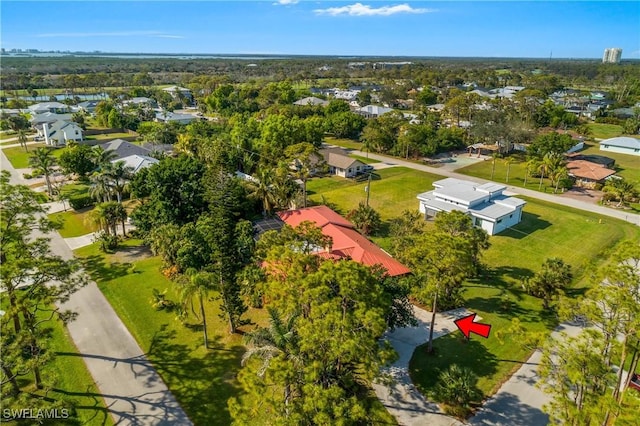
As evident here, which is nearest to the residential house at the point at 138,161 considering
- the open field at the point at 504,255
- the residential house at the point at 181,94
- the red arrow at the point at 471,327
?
the open field at the point at 504,255

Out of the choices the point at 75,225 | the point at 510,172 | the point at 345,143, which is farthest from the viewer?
the point at 345,143

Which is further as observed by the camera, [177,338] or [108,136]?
[108,136]

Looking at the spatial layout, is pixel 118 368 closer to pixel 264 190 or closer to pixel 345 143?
pixel 264 190

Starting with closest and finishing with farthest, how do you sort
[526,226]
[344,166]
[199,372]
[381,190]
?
[199,372] < [526,226] < [381,190] < [344,166]

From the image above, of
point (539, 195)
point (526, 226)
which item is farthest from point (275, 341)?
point (539, 195)

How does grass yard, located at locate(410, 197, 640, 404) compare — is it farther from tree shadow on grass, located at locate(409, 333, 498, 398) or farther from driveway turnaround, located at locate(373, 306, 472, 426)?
driveway turnaround, located at locate(373, 306, 472, 426)

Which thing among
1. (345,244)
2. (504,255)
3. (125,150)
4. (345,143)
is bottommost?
(504,255)

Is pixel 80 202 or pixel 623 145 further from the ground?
pixel 623 145
